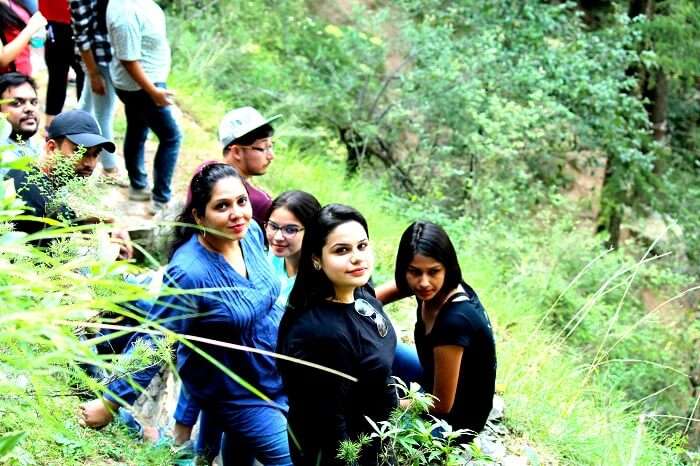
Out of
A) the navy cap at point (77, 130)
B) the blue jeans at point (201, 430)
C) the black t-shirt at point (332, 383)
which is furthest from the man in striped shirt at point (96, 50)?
the black t-shirt at point (332, 383)

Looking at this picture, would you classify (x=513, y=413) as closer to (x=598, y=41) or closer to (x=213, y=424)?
(x=213, y=424)

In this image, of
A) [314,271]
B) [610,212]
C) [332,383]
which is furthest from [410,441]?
[610,212]

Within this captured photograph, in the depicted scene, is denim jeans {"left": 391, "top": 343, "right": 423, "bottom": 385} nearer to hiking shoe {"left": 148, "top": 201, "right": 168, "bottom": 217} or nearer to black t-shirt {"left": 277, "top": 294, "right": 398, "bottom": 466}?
black t-shirt {"left": 277, "top": 294, "right": 398, "bottom": 466}

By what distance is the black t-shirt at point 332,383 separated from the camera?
286 cm

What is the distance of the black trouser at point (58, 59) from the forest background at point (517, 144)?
2485mm

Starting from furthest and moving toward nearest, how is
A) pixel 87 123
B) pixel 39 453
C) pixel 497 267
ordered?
pixel 497 267 < pixel 87 123 < pixel 39 453

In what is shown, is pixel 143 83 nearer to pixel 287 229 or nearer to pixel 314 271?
pixel 287 229

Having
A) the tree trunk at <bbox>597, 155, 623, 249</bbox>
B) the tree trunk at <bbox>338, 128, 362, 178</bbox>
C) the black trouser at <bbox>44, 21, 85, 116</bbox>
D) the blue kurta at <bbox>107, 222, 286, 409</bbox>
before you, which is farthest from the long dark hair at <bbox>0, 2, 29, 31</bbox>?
the tree trunk at <bbox>597, 155, 623, 249</bbox>

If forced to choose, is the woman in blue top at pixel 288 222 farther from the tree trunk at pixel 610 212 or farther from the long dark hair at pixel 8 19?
the tree trunk at pixel 610 212

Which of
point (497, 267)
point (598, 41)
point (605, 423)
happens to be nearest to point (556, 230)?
point (497, 267)

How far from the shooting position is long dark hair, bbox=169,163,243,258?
3.45 metres

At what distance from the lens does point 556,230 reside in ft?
28.1

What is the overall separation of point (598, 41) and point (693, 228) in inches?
109

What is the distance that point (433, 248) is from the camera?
352 centimetres
